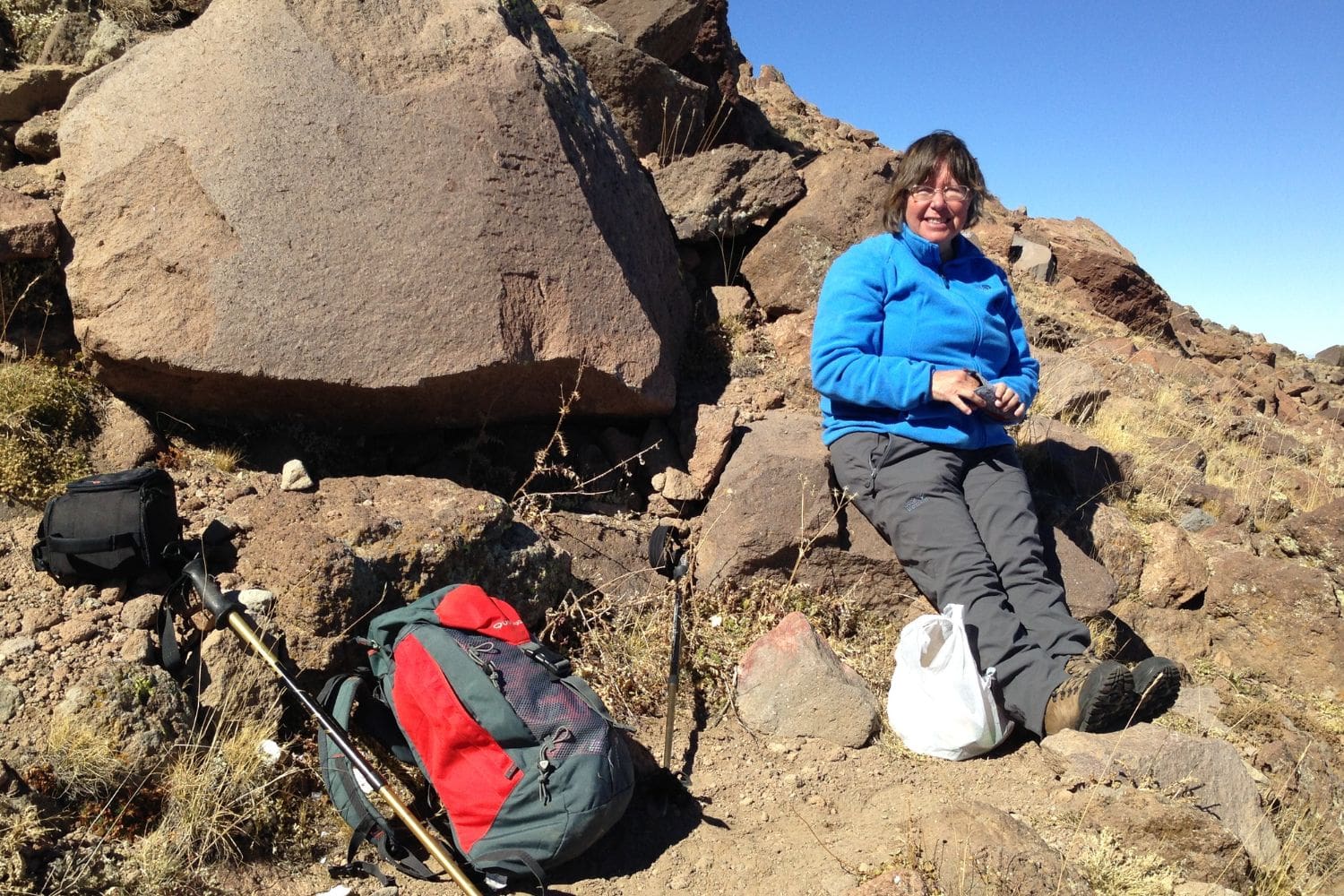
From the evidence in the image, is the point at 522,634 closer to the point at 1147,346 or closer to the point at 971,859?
the point at 971,859

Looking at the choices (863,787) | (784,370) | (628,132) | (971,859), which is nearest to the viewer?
(971,859)

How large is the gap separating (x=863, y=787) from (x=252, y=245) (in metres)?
3.06

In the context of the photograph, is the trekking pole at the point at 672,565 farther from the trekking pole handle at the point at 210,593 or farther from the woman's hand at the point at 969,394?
the trekking pole handle at the point at 210,593

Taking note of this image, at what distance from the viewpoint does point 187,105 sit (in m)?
3.70

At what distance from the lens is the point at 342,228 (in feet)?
12.0

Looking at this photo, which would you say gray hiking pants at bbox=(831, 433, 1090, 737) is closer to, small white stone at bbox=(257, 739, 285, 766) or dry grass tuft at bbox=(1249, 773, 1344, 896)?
dry grass tuft at bbox=(1249, 773, 1344, 896)

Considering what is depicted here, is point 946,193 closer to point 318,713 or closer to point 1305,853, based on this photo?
point 1305,853

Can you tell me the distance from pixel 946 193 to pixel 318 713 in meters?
3.24

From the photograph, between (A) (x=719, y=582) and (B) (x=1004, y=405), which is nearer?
(B) (x=1004, y=405)

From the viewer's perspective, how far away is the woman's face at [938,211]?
400 centimetres

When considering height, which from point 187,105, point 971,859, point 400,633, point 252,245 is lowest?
point 400,633

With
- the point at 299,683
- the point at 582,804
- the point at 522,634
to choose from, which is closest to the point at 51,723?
the point at 299,683

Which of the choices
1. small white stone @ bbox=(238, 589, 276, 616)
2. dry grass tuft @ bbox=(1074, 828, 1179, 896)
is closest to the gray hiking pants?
dry grass tuft @ bbox=(1074, 828, 1179, 896)

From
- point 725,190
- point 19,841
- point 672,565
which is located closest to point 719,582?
point 672,565
